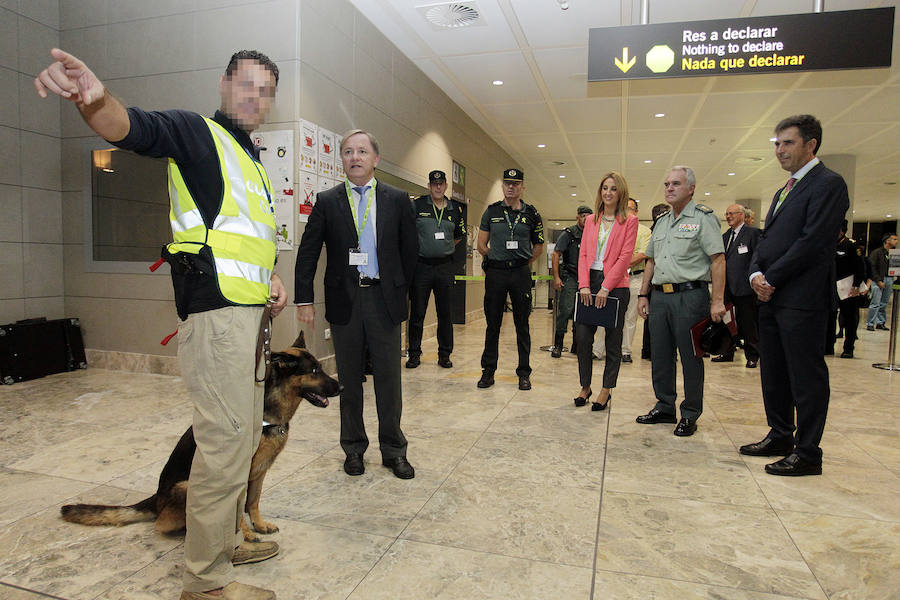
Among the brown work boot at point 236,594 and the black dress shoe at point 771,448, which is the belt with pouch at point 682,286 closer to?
the black dress shoe at point 771,448

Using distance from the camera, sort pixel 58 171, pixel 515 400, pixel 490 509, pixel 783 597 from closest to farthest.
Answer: pixel 783 597, pixel 490 509, pixel 515 400, pixel 58 171

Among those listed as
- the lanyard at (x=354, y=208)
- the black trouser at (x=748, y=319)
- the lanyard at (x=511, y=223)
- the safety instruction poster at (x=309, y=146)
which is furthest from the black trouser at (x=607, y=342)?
the safety instruction poster at (x=309, y=146)

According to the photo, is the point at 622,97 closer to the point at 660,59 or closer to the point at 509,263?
the point at 660,59

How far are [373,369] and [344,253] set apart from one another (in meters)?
0.59

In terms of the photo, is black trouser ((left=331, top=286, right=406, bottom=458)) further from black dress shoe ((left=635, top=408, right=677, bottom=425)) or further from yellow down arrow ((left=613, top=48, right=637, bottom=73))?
yellow down arrow ((left=613, top=48, right=637, bottom=73))

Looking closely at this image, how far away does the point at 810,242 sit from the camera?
263cm

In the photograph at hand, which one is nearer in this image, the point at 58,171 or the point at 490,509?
the point at 490,509

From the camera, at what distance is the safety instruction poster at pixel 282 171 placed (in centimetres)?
429

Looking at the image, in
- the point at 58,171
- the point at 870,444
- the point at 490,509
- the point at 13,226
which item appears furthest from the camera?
the point at 58,171

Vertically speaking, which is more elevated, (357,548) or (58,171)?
(58,171)

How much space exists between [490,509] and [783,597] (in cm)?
105

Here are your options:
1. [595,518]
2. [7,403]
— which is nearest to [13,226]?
[7,403]

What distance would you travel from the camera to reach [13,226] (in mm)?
4715

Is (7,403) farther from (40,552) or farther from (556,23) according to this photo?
(556,23)
